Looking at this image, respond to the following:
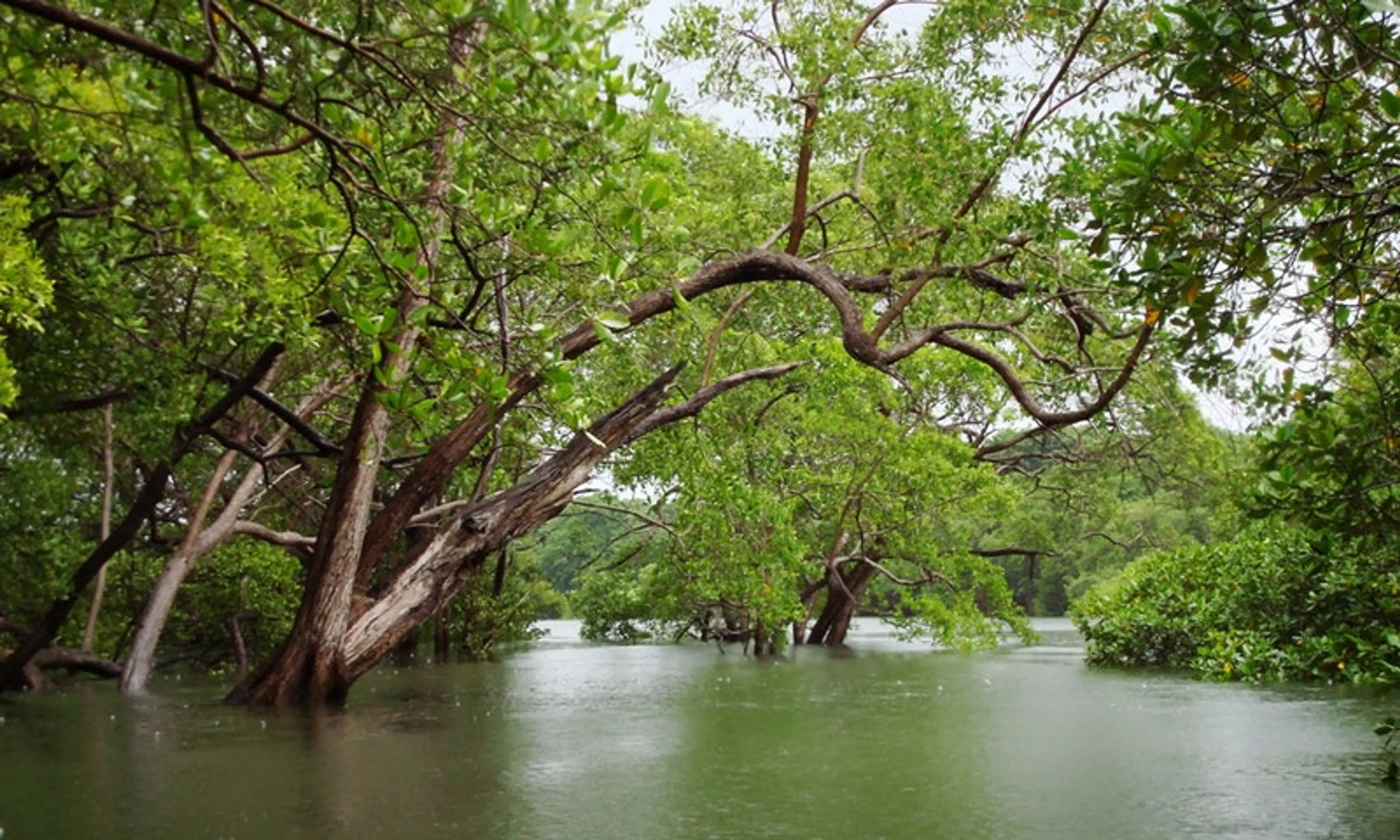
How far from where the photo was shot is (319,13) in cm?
468

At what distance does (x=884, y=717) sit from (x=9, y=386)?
6874 mm

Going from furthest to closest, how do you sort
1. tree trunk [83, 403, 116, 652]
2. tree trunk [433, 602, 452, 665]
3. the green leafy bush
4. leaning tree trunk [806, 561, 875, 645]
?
1. leaning tree trunk [806, 561, 875, 645]
2. tree trunk [433, 602, 452, 665]
3. tree trunk [83, 403, 116, 652]
4. the green leafy bush

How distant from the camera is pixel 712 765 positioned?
270 inches

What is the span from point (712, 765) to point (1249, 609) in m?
8.27

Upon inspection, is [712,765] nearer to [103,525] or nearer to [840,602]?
[103,525]

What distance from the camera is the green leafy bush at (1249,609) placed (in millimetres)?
9703

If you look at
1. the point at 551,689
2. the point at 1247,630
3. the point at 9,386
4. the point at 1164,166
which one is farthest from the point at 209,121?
the point at 1247,630

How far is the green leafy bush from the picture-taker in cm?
970

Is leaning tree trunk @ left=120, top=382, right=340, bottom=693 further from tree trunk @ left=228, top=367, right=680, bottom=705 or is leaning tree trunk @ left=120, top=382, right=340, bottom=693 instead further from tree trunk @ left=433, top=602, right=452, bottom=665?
tree trunk @ left=433, top=602, right=452, bottom=665

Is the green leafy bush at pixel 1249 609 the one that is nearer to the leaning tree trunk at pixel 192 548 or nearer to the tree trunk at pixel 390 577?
the tree trunk at pixel 390 577

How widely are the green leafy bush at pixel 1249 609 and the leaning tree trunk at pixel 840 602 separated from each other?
4304mm

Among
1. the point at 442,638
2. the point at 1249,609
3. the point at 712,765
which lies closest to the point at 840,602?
the point at 442,638

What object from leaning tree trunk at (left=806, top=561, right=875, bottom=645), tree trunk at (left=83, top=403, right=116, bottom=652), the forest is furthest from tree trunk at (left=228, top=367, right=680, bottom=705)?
leaning tree trunk at (left=806, top=561, right=875, bottom=645)

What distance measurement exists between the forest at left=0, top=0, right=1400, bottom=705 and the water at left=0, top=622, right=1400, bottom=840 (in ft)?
2.81
